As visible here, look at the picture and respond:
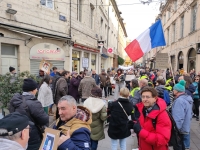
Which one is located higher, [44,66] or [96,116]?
[44,66]

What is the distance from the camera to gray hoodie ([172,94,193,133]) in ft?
11.7

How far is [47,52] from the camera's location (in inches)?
423

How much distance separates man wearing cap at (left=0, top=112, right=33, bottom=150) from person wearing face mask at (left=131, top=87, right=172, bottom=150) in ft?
5.36

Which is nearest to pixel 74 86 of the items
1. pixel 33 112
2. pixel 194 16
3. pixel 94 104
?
pixel 94 104

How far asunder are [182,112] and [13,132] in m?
3.22

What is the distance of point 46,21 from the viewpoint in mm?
10391

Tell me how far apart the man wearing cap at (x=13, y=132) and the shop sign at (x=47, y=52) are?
8.74 metres

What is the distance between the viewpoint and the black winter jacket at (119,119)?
3.57m

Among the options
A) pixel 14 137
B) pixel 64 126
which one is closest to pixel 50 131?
pixel 64 126

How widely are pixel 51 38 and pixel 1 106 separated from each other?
21.5ft

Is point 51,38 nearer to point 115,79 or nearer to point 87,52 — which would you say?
point 115,79

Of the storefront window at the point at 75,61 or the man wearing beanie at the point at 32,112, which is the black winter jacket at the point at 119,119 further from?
the storefront window at the point at 75,61

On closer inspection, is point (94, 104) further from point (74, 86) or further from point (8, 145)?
point (74, 86)

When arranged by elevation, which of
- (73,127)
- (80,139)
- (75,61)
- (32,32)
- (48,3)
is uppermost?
(48,3)
